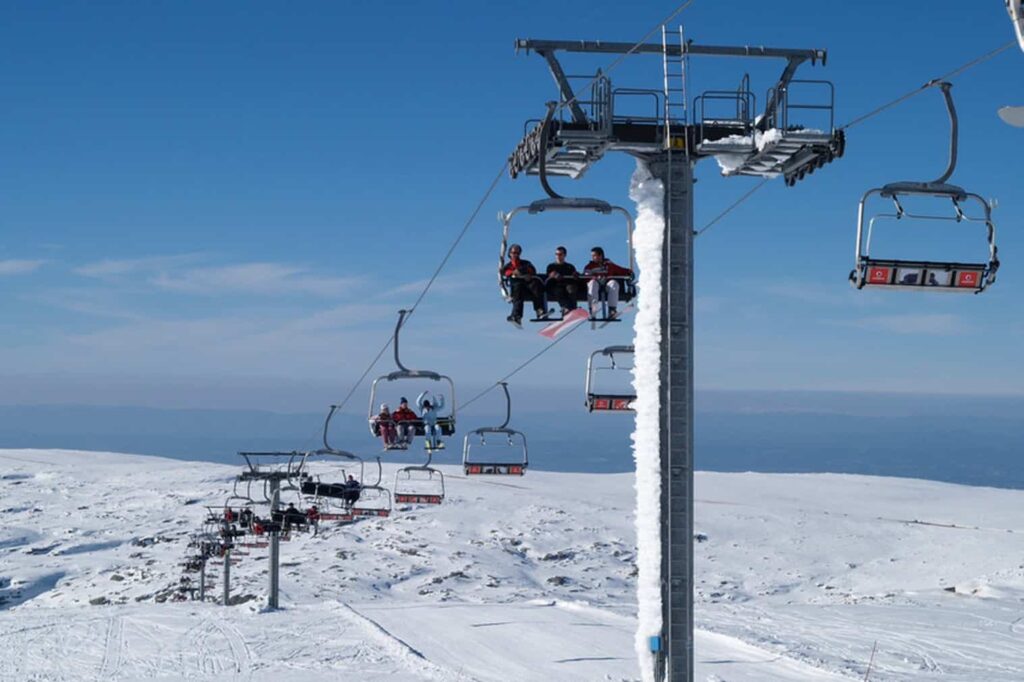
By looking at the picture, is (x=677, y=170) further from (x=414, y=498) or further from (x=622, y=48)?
(x=414, y=498)

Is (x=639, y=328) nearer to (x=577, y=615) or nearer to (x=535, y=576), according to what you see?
(x=577, y=615)

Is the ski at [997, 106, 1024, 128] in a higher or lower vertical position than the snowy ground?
higher

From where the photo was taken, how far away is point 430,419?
23.5 m

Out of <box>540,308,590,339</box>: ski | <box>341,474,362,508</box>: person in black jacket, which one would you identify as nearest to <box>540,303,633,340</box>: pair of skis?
<box>540,308,590,339</box>: ski

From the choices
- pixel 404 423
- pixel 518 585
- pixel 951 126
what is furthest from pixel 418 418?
pixel 518 585

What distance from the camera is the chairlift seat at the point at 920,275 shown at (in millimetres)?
11086

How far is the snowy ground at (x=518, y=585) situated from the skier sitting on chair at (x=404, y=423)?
6.58 meters

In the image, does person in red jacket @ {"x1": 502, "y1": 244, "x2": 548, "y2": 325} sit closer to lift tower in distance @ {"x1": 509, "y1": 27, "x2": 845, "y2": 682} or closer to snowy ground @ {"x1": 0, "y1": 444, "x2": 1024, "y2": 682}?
lift tower in distance @ {"x1": 509, "y1": 27, "x2": 845, "y2": 682}

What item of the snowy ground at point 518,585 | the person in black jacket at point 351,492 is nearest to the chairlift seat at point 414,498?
the person in black jacket at point 351,492

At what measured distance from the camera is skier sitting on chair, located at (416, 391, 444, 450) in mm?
23391

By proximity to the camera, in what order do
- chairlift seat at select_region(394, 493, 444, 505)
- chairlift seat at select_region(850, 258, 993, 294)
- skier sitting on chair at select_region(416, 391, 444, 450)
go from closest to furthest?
chairlift seat at select_region(850, 258, 993, 294)
skier sitting on chair at select_region(416, 391, 444, 450)
chairlift seat at select_region(394, 493, 444, 505)

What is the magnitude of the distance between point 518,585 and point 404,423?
27.2 meters

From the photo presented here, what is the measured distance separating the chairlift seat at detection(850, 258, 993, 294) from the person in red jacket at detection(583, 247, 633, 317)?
15.5 feet

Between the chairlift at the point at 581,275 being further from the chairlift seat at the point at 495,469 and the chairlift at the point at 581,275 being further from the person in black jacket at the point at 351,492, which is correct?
the person in black jacket at the point at 351,492
